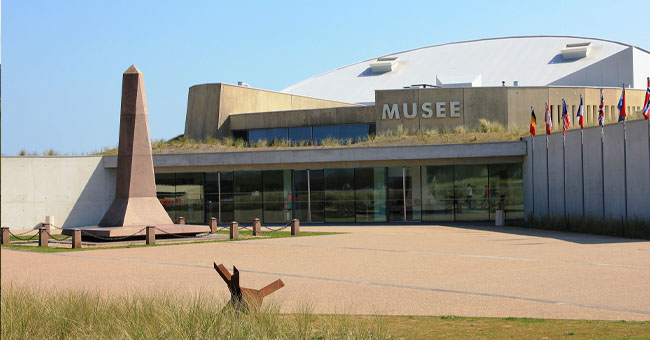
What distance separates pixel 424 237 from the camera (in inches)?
1012

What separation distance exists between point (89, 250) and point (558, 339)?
16.7 meters

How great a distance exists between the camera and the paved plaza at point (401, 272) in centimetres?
1124

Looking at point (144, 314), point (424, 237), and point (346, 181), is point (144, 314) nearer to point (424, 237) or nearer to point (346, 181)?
point (424, 237)

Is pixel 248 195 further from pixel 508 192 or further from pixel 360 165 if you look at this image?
pixel 508 192

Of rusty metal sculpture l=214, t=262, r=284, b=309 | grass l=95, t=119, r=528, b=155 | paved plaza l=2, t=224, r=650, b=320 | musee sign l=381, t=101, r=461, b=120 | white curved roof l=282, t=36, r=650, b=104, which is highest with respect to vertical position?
white curved roof l=282, t=36, r=650, b=104

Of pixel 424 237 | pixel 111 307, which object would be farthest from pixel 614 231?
pixel 111 307

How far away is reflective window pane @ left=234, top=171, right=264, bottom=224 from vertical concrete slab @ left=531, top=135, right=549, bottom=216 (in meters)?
13.8

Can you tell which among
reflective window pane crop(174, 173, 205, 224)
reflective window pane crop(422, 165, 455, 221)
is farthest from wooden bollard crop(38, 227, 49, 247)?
reflective window pane crop(422, 165, 455, 221)

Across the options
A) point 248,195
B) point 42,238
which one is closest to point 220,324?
point 42,238

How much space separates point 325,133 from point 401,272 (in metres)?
27.1

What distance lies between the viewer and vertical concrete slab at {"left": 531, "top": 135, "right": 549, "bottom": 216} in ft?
105

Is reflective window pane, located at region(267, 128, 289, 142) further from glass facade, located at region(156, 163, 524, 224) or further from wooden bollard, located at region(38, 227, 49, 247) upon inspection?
wooden bollard, located at region(38, 227, 49, 247)

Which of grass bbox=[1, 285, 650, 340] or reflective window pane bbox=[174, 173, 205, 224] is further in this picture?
reflective window pane bbox=[174, 173, 205, 224]

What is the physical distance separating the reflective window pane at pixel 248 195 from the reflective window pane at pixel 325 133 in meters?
5.30
